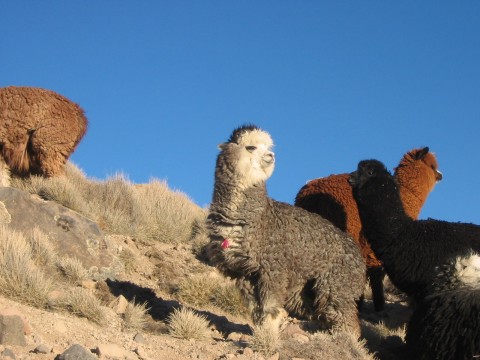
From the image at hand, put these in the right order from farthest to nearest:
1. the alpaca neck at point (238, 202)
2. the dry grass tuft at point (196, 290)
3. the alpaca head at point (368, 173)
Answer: the dry grass tuft at point (196, 290) < the alpaca head at point (368, 173) < the alpaca neck at point (238, 202)

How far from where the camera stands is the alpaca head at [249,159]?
8.48 meters

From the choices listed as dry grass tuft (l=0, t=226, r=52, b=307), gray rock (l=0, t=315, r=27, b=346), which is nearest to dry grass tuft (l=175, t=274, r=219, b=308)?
dry grass tuft (l=0, t=226, r=52, b=307)

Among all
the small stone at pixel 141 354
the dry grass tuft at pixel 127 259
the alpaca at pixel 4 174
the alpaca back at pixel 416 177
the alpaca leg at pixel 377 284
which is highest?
the alpaca back at pixel 416 177

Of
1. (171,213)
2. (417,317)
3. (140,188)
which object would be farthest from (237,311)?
(140,188)

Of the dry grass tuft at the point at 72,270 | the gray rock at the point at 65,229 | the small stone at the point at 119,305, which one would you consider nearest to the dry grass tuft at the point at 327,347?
the small stone at the point at 119,305

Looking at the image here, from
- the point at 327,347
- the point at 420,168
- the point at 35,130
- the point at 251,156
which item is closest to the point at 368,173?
the point at 251,156

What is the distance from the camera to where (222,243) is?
8305 mm

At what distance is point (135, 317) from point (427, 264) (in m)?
3.58

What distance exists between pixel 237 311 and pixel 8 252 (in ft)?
10.9

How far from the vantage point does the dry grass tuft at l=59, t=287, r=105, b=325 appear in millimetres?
8227

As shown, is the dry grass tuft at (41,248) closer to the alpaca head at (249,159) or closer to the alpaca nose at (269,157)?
the alpaca head at (249,159)

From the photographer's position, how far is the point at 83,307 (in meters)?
8.26

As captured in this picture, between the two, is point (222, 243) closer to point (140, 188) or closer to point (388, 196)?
point (388, 196)

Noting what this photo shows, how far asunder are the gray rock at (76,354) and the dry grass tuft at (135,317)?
2099 millimetres
